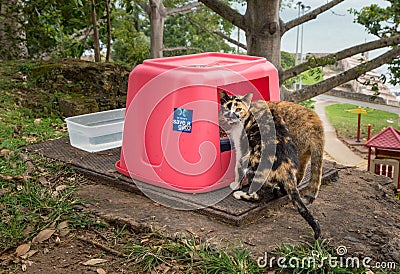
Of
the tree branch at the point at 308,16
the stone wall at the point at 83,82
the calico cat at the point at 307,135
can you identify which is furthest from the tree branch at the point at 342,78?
the calico cat at the point at 307,135

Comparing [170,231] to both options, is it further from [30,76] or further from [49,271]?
[30,76]

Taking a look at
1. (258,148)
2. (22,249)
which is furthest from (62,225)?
(258,148)

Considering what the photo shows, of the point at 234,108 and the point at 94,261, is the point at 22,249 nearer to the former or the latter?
the point at 94,261

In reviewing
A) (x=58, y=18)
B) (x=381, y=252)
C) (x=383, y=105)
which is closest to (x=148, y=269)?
(x=381, y=252)

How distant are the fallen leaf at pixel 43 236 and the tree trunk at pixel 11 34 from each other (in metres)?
3.89

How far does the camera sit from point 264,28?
13.6 ft

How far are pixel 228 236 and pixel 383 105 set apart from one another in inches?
347

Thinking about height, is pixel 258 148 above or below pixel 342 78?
below

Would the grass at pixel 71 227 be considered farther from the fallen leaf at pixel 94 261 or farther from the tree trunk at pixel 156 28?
the tree trunk at pixel 156 28

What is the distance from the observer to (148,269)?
1.92 m

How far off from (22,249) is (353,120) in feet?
28.0

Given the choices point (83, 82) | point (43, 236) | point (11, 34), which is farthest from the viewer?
point (11, 34)

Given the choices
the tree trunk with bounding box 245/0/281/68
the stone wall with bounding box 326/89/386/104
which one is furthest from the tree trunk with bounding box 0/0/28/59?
the stone wall with bounding box 326/89/386/104

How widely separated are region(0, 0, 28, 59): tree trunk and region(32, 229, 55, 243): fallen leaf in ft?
12.8
